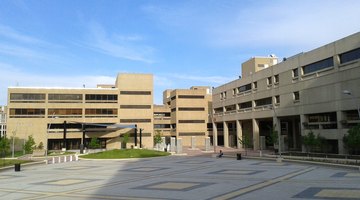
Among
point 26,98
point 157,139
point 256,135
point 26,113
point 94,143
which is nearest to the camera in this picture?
point 256,135

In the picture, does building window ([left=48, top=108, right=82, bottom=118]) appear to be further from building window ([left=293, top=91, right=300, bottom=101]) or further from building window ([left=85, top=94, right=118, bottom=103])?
building window ([left=293, top=91, right=300, bottom=101])

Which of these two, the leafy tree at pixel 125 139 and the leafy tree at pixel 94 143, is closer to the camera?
the leafy tree at pixel 94 143

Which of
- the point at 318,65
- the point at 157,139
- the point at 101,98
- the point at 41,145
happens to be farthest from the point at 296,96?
the point at 41,145

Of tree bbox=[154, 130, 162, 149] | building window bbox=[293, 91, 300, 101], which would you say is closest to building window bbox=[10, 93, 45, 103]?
tree bbox=[154, 130, 162, 149]

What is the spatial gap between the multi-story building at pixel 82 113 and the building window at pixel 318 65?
4365 centimetres

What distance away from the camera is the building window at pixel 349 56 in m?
47.3

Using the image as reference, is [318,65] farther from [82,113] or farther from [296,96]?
[82,113]

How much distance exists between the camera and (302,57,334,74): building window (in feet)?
172

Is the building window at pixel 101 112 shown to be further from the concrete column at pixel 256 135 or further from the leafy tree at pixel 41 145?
the concrete column at pixel 256 135

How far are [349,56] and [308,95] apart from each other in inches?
398

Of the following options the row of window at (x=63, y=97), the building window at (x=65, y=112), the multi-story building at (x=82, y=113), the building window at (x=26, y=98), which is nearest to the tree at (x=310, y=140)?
the multi-story building at (x=82, y=113)

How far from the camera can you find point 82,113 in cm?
9012

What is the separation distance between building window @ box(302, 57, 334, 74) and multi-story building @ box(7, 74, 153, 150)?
4365cm

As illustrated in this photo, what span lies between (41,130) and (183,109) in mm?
37928
